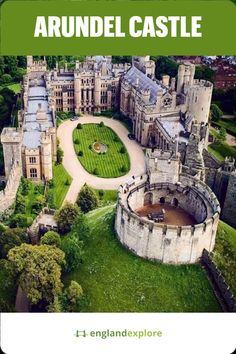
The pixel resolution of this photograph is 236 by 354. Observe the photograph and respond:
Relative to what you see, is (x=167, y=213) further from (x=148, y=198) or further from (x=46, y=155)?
(x=46, y=155)

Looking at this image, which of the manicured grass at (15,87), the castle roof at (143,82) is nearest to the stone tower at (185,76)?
the castle roof at (143,82)

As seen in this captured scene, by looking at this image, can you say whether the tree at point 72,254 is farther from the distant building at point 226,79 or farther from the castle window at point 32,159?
the distant building at point 226,79

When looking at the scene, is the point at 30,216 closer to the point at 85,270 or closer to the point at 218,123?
the point at 85,270

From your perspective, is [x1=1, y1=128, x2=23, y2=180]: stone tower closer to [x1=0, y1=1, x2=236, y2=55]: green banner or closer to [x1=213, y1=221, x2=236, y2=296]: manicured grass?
[x1=213, y1=221, x2=236, y2=296]: manicured grass

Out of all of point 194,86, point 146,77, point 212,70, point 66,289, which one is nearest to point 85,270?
point 66,289

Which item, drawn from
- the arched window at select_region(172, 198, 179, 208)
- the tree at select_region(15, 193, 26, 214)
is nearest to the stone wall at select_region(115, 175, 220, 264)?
the arched window at select_region(172, 198, 179, 208)

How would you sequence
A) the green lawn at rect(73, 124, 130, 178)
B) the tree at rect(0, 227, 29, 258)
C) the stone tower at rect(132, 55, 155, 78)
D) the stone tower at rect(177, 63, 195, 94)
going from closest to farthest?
1. the tree at rect(0, 227, 29, 258)
2. the green lawn at rect(73, 124, 130, 178)
3. the stone tower at rect(177, 63, 195, 94)
4. the stone tower at rect(132, 55, 155, 78)

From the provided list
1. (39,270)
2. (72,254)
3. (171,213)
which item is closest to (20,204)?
(72,254)
